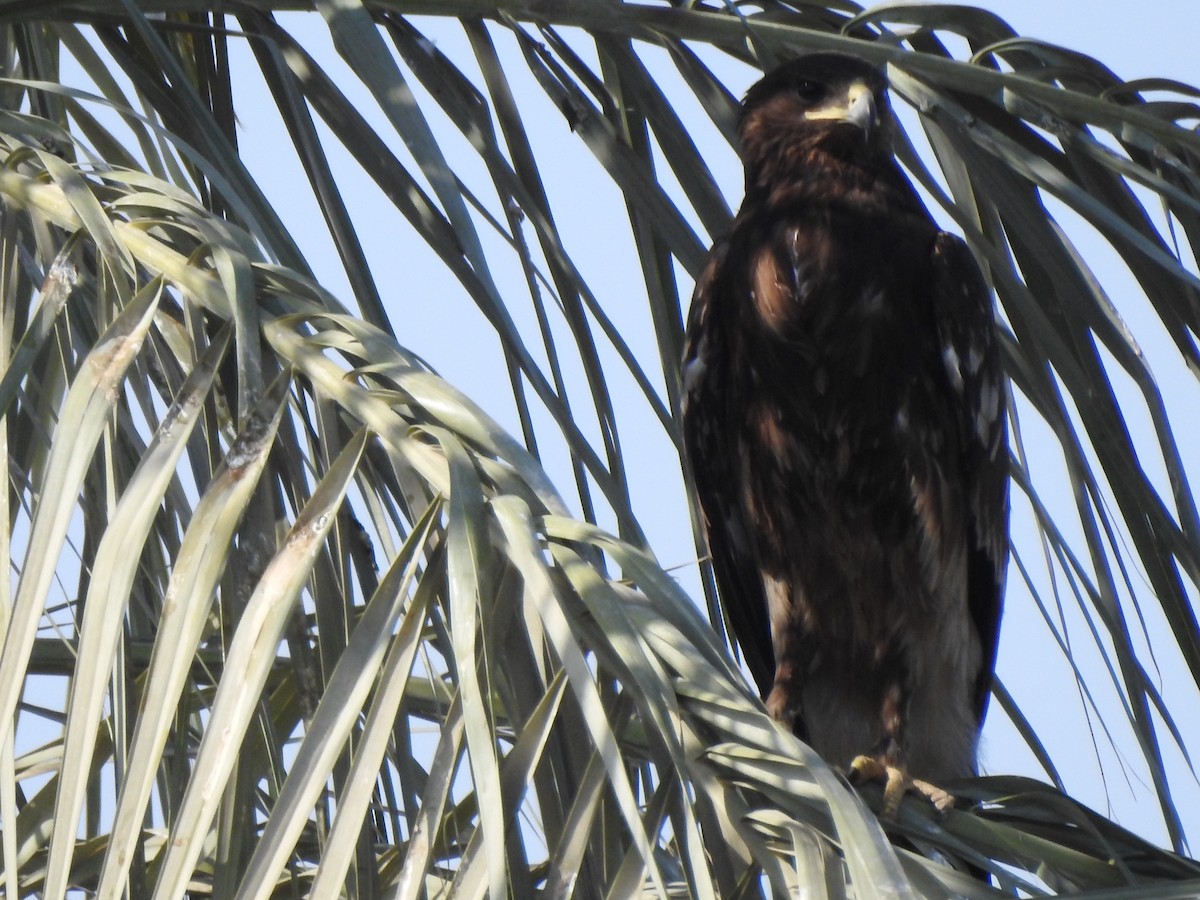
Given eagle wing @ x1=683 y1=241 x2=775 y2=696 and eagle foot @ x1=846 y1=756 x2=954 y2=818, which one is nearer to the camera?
eagle foot @ x1=846 y1=756 x2=954 y2=818

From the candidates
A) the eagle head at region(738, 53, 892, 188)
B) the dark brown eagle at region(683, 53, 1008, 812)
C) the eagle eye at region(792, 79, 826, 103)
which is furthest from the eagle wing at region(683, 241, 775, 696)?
the eagle eye at region(792, 79, 826, 103)

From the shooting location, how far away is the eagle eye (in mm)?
3629

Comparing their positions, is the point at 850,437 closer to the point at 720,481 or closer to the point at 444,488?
the point at 720,481

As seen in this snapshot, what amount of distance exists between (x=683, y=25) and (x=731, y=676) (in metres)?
1.50

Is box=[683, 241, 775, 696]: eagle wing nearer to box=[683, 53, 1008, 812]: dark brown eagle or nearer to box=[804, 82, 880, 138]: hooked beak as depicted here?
box=[683, 53, 1008, 812]: dark brown eagle

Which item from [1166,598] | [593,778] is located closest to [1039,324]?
[1166,598]

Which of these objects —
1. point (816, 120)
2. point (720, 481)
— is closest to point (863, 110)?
point (816, 120)

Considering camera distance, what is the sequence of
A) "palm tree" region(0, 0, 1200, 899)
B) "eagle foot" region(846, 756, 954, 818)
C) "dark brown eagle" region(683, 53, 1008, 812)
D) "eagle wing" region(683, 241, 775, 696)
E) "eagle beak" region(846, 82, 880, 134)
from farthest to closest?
1. "eagle beak" region(846, 82, 880, 134)
2. "eagle wing" region(683, 241, 775, 696)
3. "dark brown eagle" region(683, 53, 1008, 812)
4. "eagle foot" region(846, 756, 954, 818)
5. "palm tree" region(0, 0, 1200, 899)

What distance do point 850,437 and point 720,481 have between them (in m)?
0.42

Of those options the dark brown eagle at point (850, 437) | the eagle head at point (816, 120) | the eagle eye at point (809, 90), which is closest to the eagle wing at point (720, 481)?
the dark brown eagle at point (850, 437)

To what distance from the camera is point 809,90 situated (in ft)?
12.0

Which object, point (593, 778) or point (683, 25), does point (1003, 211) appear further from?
point (593, 778)

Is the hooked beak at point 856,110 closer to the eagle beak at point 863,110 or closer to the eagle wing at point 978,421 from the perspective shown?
the eagle beak at point 863,110

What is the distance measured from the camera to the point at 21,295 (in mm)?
2576
